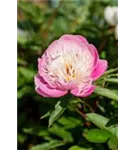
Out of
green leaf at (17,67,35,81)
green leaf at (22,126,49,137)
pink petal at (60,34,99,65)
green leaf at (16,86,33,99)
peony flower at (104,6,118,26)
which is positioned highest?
peony flower at (104,6,118,26)

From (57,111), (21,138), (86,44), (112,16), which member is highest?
(112,16)

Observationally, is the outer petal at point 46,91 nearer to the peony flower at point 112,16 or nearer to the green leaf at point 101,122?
the green leaf at point 101,122

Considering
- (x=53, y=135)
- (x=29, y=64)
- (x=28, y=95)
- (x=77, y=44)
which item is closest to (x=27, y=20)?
(x=29, y=64)

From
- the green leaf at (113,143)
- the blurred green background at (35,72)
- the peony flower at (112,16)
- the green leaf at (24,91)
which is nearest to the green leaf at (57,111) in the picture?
the blurred green background at (35,72)

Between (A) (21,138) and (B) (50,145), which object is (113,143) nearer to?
(B) (50,145)

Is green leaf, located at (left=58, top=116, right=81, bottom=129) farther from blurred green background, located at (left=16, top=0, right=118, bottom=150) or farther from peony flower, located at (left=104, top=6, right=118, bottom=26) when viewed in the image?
peony flower, located at (left=104, top=6, right=118, bottom=26)

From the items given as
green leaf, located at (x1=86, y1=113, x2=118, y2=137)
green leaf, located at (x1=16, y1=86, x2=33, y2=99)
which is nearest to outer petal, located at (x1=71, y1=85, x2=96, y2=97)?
green leaf, located at (x1=86, y1=113, x2=118, y2=137)

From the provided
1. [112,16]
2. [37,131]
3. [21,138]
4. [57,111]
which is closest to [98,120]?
[57,111]
